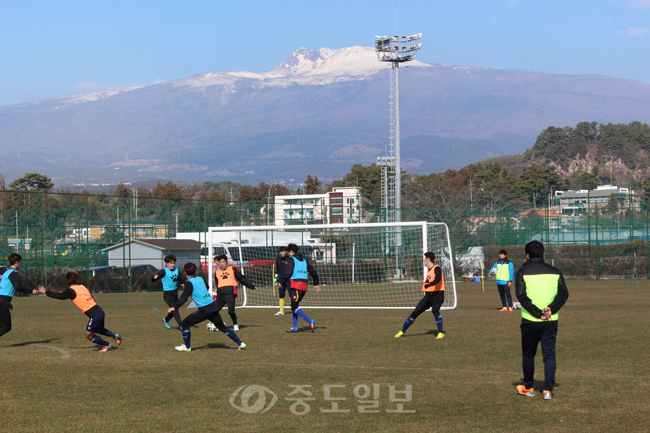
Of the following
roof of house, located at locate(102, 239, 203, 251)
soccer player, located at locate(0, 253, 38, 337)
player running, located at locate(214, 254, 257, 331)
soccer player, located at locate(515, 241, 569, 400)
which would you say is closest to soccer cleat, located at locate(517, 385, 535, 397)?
soccer player, located at locate(515, 241, 569, 400)

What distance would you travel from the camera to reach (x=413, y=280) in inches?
1325

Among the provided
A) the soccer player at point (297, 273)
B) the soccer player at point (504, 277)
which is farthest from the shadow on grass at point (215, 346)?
the soccer player at point (504, 277)

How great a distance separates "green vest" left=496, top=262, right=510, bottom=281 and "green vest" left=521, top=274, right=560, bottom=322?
37.2 feet

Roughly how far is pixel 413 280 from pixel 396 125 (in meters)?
18.2

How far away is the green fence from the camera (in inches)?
1359

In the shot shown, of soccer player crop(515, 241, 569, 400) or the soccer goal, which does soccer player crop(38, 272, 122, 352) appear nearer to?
soccer player crop(515, 241, 569, 400)

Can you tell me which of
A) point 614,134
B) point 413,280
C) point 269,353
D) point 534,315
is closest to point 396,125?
point 413,280

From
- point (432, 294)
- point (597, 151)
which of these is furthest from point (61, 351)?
point (597, 151)

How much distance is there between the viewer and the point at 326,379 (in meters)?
9.07

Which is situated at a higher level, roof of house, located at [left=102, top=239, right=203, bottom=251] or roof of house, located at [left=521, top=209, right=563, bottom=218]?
roof of house, located at [left=521, top=209, right=563, bottom=218]

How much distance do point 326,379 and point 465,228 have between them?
3251 cm

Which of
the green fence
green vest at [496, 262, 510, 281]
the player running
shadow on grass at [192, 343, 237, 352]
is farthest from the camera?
the green fence

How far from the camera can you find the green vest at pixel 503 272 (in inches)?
740

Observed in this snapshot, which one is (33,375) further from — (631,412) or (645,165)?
(645,165)
